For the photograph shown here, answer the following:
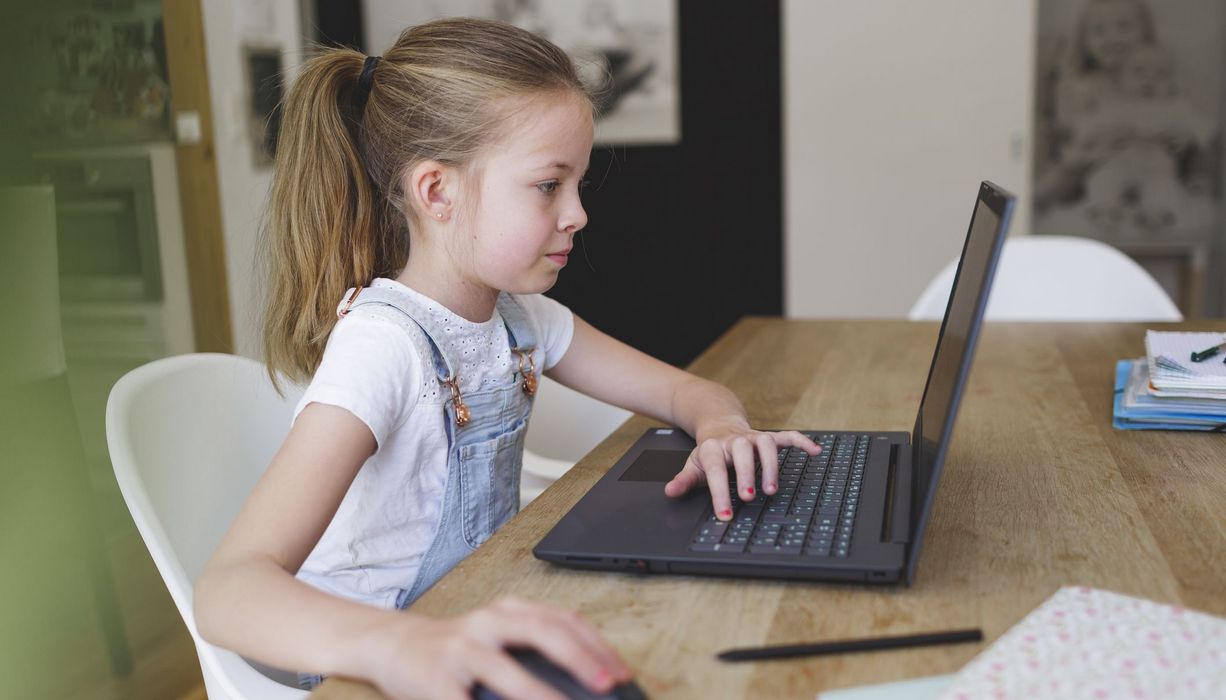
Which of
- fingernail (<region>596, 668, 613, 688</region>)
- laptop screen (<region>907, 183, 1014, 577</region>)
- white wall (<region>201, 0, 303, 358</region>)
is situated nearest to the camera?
fingernail (<region>596, 668, 613, 688</region>)

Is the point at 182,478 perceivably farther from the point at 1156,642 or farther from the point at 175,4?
the point at 175,4

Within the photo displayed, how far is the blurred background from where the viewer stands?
207cm

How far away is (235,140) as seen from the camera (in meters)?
3.22

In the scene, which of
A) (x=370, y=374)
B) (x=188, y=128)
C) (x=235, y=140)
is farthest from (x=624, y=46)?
(x=370, y=374)

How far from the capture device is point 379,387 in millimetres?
913

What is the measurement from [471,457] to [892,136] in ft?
10.00

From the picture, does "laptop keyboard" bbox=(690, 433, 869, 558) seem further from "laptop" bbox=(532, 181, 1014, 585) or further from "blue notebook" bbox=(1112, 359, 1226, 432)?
"blue notebook" bbox=(1112, 359, 1226, 432)

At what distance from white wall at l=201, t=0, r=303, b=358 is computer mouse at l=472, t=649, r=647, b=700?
2.69 metres

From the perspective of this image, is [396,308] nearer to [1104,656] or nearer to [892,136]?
[1104,656]

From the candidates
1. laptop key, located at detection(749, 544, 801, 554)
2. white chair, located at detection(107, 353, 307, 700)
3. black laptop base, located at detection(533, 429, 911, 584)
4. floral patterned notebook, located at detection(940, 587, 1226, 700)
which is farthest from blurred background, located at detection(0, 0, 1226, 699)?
floral patterned notebook, located at detection(940, 587, 1226, 700)

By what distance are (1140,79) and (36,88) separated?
4.40m

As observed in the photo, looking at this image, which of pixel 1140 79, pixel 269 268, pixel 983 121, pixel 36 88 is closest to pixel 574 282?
pixel 983 121

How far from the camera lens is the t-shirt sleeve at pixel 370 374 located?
875 millimetres

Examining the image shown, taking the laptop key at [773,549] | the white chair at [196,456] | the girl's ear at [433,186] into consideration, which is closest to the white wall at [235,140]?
the white chair at [196,456]
